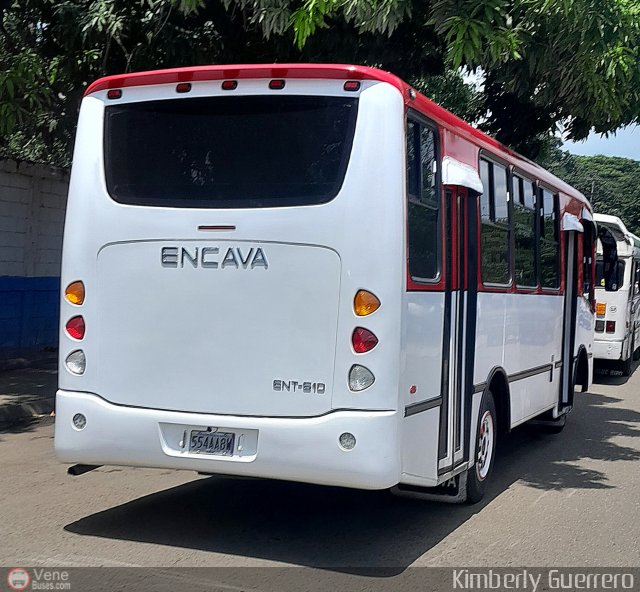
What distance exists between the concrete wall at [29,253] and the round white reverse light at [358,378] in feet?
30.7

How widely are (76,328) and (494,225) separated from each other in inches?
134

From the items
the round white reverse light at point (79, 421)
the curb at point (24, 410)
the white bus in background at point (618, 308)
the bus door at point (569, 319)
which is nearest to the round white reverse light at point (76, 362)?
the round white reverse light at point (79, 421)

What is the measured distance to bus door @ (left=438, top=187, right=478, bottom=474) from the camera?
249 inches

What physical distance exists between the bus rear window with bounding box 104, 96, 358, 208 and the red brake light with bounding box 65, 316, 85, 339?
2.64ft

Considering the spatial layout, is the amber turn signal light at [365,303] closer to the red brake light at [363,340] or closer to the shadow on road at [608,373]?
the red brake light at [363,340]

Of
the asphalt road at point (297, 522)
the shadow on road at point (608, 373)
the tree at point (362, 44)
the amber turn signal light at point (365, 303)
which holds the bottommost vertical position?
the asphalt road at point (297, 522)

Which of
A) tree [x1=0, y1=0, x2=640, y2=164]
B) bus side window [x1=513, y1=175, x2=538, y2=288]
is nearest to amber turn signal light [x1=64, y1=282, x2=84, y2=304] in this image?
tree [x1=0, y1=0, x2=640, y2=164]

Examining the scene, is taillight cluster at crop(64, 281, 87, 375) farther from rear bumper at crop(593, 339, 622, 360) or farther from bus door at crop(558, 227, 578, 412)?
rear bumper at crop(593, 339, 622, 360)

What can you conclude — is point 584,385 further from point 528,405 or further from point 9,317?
point 9,317

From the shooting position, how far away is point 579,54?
27.0 feet

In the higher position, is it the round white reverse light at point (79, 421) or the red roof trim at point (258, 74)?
the red roof trim at point (258, 74)

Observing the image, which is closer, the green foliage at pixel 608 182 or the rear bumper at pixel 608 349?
the rear bumper at pixel 608 349

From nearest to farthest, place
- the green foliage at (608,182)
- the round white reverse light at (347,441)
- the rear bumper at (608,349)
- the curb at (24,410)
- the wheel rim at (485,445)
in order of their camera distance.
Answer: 1. the round white reverse light at (347,441)
2. the wheel rim at (485,445)
3. the curb at (24,410)
4. the rear bumper at (608,349)
5. the green foliage at (608,182)

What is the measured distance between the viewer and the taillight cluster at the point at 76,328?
19.3ft
